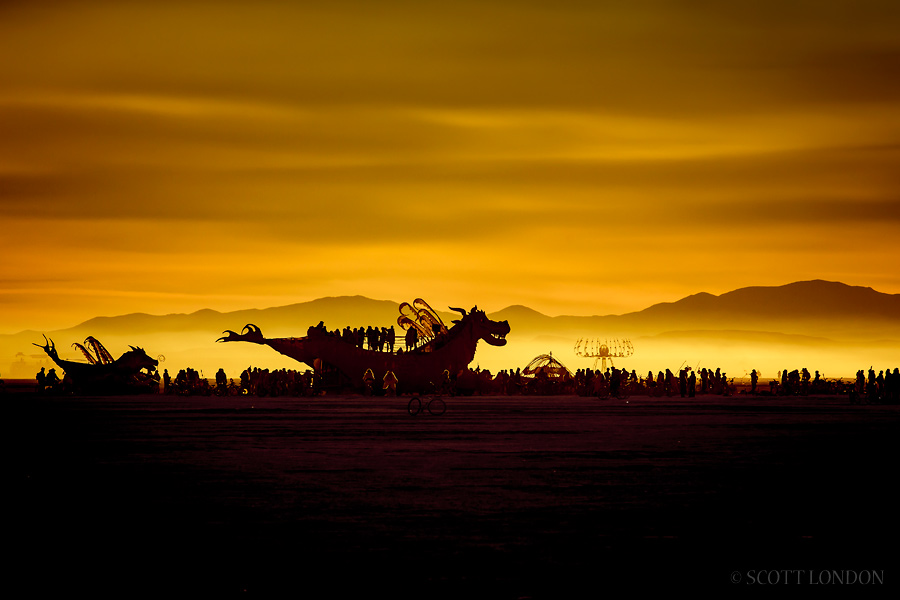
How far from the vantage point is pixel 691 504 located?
683 inches

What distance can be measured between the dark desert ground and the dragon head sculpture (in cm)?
6659

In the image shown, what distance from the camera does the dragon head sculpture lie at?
98.5 m

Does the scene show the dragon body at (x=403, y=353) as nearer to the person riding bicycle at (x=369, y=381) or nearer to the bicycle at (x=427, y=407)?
the person riding bicycle at (x=369, y=381)

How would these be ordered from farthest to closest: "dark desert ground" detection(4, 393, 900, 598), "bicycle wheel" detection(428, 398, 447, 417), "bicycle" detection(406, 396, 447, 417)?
"bicycle wheel" detection(428, 398, 447, 417) < "bicycle" detection(406, 396, 447, 417) < "dark desert ground" detection(4, 393, 900, 598)

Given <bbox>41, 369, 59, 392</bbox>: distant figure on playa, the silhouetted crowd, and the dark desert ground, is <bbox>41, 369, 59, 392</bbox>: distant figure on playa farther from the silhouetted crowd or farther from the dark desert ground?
the dark desert ground

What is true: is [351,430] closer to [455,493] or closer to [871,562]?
[455,493]

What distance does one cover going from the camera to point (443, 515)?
53.0 ft

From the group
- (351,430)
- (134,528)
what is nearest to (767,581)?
(134,528)

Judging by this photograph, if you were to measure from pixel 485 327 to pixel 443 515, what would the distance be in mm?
83093

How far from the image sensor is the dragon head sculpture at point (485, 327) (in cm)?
9850

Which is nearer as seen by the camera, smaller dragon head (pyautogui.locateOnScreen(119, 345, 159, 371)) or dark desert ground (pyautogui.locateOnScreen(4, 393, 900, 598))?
dark desert ground (pyautogui.locateOnScreen(4, 393, 900, 598))

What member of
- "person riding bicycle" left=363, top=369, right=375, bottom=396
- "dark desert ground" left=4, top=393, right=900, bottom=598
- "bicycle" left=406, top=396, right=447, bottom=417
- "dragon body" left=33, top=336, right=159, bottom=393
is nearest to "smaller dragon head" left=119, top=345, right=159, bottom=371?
"dragon body" left=33, top=336, right=159, bottom=393

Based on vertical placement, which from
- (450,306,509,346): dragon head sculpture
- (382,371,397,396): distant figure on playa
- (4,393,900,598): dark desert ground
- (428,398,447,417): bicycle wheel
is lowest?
(4,393,900,598): dark desert ground

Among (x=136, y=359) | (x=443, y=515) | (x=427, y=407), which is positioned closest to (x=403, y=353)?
(x=136, y=359)
